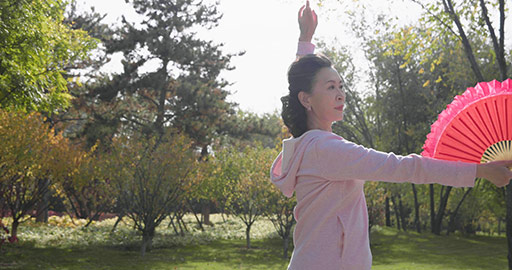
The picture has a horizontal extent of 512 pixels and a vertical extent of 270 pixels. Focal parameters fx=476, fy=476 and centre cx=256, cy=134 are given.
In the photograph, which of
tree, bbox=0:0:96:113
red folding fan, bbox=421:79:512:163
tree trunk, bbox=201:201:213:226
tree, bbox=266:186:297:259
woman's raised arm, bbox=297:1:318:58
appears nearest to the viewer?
red folding fan, bbox=421:79:512:163

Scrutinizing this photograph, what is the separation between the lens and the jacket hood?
7.16 feet

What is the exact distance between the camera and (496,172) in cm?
180

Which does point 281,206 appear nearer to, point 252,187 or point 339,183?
point 252,187

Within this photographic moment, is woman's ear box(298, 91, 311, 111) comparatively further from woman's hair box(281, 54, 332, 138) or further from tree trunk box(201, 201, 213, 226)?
tree trunk box(201, 201, 213, 226)

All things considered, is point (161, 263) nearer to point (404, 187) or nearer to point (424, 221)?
point (404, 187)

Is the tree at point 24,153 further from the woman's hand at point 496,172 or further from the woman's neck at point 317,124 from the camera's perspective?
the woman's hand at point 496,172

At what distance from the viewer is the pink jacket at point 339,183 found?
1.86 metres

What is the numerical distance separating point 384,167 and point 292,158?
1.64 ft

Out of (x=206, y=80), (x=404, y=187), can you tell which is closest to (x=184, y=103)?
(x=206, y=80)

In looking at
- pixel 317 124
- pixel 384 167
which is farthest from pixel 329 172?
pixel 317 124

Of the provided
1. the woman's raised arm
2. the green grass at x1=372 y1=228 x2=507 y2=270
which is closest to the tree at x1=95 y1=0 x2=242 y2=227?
the green grass at x1=372 y1=228 x2=507 y2=270

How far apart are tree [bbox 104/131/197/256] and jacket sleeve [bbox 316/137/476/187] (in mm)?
15470

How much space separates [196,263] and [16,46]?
862 cm

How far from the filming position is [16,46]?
33.4ft
